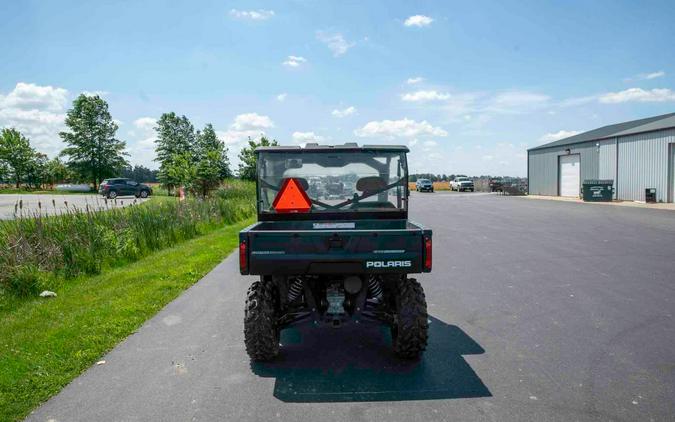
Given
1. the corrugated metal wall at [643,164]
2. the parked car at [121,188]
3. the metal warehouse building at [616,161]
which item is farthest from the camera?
the parked car at [121,188]

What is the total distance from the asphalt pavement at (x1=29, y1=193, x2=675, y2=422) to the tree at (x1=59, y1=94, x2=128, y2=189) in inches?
2385

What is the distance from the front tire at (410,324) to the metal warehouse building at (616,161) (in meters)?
30.5

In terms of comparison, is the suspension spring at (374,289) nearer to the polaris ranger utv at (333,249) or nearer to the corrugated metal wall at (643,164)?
the polaris ranger utv at (333,249)

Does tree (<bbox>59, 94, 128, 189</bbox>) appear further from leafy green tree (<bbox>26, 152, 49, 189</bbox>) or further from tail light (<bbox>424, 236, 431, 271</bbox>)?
tail light (<bbox>424, 236, 431, 271</bbox>)

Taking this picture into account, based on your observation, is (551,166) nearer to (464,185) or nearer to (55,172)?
(464,185)

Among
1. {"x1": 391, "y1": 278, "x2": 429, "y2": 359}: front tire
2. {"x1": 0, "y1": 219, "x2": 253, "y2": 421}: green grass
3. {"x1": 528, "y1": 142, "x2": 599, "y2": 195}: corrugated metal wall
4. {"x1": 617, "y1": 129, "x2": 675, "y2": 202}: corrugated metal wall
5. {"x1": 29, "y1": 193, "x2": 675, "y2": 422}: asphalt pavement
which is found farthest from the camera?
{"x1": 528, "y1": 142, "x2": 599, "y2": 195}: corrugated metal wall

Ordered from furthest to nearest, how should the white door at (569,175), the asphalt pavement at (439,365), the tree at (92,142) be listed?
the tree at (92,142), the white door at (569,175), the asphalt pavement at (439,365)

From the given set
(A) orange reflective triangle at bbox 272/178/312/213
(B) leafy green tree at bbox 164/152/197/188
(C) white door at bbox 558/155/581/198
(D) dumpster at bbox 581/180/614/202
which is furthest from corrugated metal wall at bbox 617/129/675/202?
(A) orange reflective triangle at bbox 272/178/312/213

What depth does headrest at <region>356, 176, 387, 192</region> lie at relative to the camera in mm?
6246

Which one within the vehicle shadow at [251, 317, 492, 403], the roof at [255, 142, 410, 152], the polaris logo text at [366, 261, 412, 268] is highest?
the roof at [255, 142, 410, 152]

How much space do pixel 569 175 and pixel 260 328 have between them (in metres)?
41.1

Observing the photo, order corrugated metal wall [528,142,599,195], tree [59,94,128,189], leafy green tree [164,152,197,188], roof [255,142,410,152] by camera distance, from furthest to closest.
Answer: tree [59,94,128,189] < corrugated metal wall [528,142,599,195] < leafy green tree [164,152,197,188] < roof [255,142,410,152]

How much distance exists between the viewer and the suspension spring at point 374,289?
5414 mm

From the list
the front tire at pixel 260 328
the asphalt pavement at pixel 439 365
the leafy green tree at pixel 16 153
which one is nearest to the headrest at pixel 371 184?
the asphalt pavement at pixel 439 365
